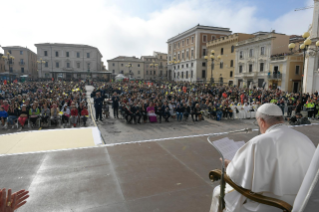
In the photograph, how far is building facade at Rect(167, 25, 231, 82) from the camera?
51781 mm

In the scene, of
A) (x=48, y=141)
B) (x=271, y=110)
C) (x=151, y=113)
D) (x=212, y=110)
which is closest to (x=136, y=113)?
(x=151, y=113)

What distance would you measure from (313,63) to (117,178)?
87.0 ft

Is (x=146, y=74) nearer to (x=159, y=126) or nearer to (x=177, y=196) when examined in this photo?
(x=159, y=126)

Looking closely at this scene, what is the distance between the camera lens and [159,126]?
10.6 metres

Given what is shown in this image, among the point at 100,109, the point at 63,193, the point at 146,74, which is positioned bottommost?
the point at 63,193

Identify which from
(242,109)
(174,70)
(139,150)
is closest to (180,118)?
(242,109)

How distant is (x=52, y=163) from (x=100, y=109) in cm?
668

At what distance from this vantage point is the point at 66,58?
217ft

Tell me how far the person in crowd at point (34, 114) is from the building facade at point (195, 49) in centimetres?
3972

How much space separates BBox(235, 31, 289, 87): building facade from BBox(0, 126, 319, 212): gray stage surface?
2960 cm

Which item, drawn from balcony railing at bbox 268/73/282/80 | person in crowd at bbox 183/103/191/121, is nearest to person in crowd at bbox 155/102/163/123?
person in crowd at bbox 183/103/191/121

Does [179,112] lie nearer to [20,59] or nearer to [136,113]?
[136,113]

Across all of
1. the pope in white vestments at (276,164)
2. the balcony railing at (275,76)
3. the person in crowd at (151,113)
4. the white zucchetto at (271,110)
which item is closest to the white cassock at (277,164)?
the pope in white vestments at (276,164)

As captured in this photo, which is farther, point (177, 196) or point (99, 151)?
point (99, 151)
